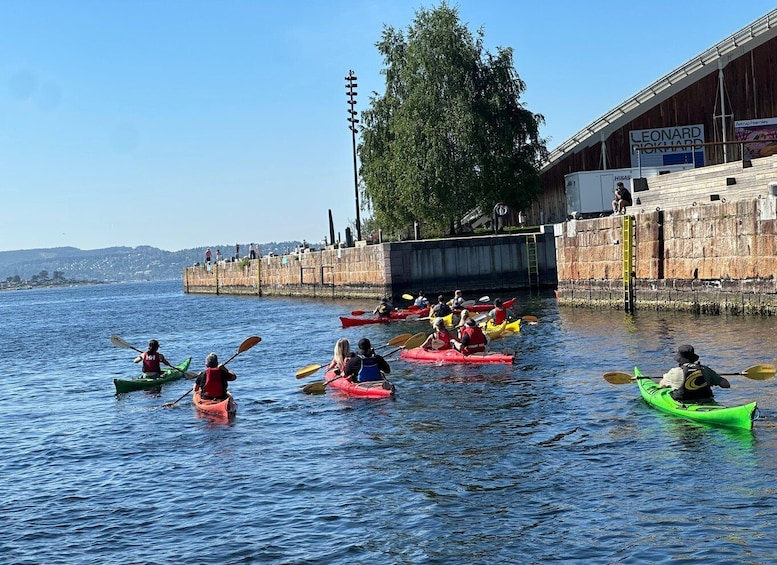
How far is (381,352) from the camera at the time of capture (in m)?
31.2

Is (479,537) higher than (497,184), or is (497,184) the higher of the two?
(497,184)

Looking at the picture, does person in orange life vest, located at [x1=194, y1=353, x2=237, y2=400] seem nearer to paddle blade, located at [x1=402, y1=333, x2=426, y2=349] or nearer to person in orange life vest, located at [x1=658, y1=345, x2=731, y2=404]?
paddle blade, located at [x1=402, y1=333, x2=426, y2=349]

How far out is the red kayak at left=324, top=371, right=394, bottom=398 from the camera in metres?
22.1

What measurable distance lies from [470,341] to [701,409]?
1033 cm

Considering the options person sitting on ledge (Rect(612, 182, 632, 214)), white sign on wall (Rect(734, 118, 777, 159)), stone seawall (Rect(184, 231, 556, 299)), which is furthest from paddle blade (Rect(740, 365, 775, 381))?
white sign on wall (Rect(734, 118, 777, 159))

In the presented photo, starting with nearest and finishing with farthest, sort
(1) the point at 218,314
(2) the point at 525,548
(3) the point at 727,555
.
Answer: (3) the point at 727,555, (2) the point at 525,548, (1) the point at 218,314

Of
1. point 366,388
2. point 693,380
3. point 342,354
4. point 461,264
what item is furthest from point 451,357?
point 461,264

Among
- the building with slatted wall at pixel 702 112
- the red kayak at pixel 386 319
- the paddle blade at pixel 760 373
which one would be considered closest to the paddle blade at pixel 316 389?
the paddle blade at pixel 760 373

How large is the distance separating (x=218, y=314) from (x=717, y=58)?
35145 mm

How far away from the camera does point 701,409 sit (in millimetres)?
16938

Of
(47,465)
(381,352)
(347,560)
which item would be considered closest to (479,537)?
(347,560)

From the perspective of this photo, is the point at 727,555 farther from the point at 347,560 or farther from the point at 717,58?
the point at 717,58

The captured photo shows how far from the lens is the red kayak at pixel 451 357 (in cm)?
2633

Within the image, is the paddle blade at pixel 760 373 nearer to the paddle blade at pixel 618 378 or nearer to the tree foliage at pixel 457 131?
the paddle blade at pixel 618 378
